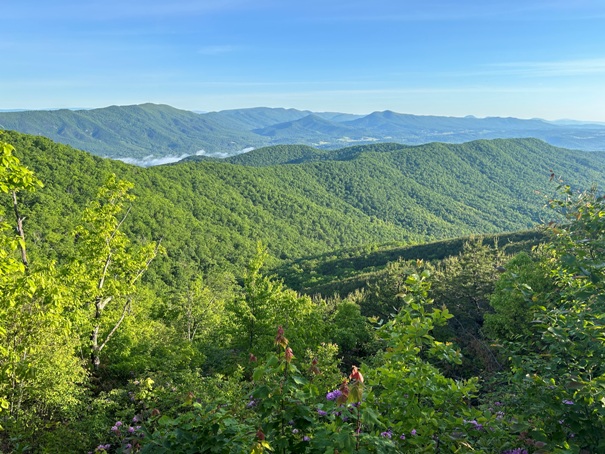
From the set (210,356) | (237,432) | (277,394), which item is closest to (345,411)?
(277,394)

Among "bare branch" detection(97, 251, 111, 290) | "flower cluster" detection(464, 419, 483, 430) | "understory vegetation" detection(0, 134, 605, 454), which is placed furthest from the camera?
"bare branch" detection(97, 251, 111, 290)

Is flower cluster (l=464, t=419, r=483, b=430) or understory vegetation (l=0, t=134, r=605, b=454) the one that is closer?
understory vegetation (l=0, t=134, r=605, b=454)

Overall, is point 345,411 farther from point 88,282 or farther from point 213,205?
point 213,205

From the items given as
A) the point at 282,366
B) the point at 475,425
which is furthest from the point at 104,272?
the point at 475,425

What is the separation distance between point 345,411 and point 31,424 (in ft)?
31.0

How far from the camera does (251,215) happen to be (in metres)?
195

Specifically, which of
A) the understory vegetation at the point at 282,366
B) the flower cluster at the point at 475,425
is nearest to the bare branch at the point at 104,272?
the understory vegetation at the point at 282,366

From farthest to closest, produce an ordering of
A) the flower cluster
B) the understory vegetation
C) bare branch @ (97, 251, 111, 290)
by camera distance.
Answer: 1. bare branch @ (97, 251, 111, 290)
2. the flower cluster
3. the understory vegetation

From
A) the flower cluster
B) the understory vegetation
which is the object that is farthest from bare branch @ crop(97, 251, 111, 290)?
the flower cluster

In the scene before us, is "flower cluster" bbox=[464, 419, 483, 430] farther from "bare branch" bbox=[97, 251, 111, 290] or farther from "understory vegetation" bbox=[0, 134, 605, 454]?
"bare branch" bbox=[97, 251, 111, 290]

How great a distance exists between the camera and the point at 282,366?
351cm

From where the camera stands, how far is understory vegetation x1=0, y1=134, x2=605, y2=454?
3.62 m

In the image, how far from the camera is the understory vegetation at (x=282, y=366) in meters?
3.62

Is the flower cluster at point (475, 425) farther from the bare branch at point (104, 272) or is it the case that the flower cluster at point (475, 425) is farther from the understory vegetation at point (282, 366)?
the bare branch at point (104, 272)
